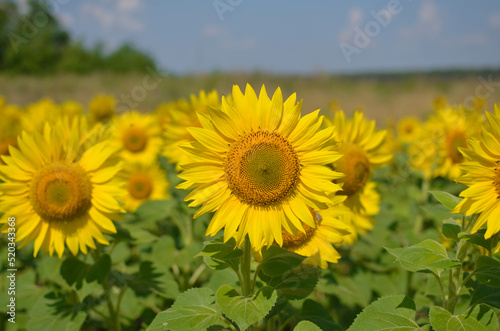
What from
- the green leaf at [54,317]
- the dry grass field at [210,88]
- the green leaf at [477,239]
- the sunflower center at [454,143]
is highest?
the dry grass field at [210,88]

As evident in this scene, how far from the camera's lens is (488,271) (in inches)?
71.6

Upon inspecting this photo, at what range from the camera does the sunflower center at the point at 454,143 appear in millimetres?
4062

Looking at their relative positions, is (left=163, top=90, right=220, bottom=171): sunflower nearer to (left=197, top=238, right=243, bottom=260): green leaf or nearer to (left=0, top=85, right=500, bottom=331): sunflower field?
(left=0, top=85, right=500, bottom=331): sunflower field

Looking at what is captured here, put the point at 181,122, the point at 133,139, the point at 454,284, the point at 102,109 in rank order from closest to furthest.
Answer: the point at 454,284 → the point at 181,122 → the point at 133,139 → the point at 102,109

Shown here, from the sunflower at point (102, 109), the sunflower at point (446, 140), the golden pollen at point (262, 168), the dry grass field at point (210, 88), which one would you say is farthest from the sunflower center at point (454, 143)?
the dry grass field at point (210, 88)

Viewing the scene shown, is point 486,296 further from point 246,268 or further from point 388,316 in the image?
point 246,268

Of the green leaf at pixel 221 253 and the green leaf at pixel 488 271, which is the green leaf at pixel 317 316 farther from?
the green leaf at pixel 488 271

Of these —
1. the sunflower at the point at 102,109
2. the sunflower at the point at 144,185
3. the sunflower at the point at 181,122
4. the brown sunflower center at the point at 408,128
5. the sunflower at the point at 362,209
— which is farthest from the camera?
the brown sunflower center at the point at 408,128

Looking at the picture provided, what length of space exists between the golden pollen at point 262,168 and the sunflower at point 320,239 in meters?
0.38

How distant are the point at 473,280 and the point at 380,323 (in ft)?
2.24

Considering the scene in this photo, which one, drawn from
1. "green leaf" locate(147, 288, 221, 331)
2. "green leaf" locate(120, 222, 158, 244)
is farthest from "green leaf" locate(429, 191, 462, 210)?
"green leaf" locate(120, 222, 158, 244)

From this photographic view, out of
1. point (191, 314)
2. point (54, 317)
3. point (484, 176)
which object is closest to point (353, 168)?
point (484, 176)

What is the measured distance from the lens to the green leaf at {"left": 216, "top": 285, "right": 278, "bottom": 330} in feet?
5.60

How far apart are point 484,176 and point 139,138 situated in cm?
468
